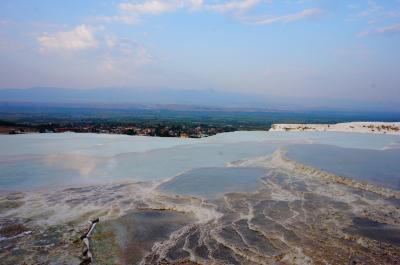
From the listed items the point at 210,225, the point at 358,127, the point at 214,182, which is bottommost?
the point at 210,225

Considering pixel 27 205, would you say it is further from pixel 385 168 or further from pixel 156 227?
pixel 385 168

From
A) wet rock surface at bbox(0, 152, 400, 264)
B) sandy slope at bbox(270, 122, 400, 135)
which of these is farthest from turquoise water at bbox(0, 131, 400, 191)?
sandy slope at bbox(270, 122, 400, 135)

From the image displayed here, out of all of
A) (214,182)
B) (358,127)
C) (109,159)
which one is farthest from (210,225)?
(358,127)

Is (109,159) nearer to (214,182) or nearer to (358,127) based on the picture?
(214,182)

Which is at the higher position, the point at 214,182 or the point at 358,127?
the point at 358,127

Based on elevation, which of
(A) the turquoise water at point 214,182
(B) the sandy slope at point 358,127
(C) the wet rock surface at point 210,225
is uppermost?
(B) the sandy slope at point 358,127

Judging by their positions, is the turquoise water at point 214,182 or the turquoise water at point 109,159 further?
the turquoise water at point 109,159

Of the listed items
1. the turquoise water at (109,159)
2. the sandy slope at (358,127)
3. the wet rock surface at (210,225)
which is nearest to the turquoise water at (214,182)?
the wet rock surface at (210,225)

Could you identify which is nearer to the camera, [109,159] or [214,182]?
[214,182]

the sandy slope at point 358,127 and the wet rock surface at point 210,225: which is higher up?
the sandy slope at point 358,127

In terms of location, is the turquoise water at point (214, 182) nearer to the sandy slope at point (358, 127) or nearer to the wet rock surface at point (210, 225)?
the wet rock surface at point (210, 225)

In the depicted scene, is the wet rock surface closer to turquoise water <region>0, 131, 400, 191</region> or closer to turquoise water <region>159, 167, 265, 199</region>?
turquoise water <region>159, 167, 265, 199</region>

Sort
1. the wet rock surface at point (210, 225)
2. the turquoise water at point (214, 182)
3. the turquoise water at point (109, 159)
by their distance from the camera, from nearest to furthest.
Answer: the wet rock surface at point (210, 225) < the turquoise water at point (214, 182) < the turquoise water at point (109, 159)
